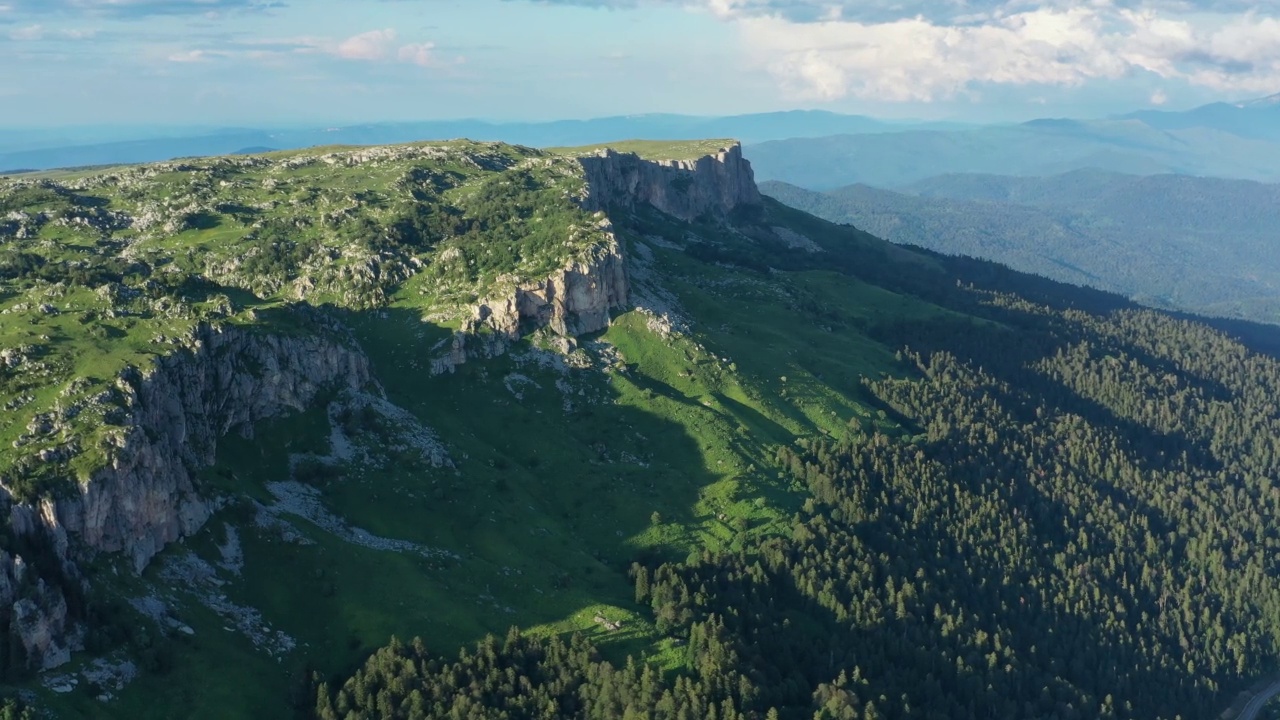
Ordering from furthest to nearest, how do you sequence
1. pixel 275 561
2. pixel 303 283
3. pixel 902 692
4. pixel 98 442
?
1. pixel 303 283
2. pixel 902 692
3. pixel 275 561
4. pixel 98 442

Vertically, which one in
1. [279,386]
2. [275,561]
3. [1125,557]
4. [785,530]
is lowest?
[1125,557]

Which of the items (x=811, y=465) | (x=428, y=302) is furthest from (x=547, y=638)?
(x=428, y=302)

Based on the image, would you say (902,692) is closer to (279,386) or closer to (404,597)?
(404,597)

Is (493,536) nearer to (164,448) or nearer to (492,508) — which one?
(492,508)

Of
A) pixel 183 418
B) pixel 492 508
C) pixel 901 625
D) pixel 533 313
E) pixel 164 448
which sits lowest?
pixel 901 625

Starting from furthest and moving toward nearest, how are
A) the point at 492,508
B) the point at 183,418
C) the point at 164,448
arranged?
the point at 492,508, the point at 183,418, the point at 164,448

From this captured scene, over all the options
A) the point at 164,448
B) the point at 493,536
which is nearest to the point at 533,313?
the point at 493,536

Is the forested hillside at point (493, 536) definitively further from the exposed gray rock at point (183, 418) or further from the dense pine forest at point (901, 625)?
the dense pine forest at point (901, 625)
